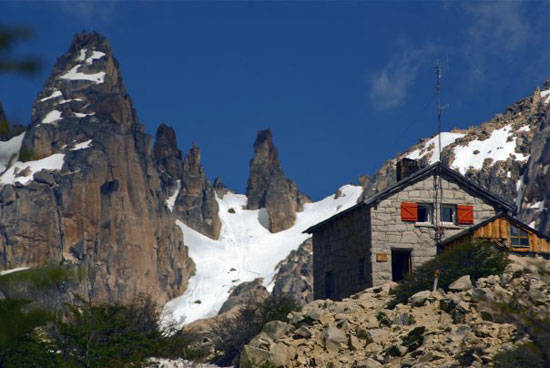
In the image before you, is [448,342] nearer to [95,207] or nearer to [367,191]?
[95,207]

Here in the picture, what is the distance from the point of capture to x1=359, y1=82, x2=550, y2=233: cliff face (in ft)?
410

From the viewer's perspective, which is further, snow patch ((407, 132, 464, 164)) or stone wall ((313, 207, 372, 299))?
snow patch ((407, 132, 464, 164))

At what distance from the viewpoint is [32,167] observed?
156125mm

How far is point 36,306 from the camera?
594 cm

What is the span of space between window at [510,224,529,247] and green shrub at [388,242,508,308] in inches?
94.9

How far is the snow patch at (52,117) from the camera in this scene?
162 meters

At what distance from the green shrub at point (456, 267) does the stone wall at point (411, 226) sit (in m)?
2.73

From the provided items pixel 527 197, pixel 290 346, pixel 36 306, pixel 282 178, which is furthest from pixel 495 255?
pixel 282 178

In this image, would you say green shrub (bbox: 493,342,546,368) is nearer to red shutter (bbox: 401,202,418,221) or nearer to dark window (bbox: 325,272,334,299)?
red shutter (bbox: 401,202,418,221)

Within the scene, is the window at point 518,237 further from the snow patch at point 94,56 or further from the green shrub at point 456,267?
the snow patch at point 94,56

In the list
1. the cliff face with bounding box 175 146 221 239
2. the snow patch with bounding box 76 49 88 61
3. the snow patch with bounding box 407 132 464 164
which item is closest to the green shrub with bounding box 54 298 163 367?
the snow patch with bounding box 407 132 464 164

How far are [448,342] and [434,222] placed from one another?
12.5 m

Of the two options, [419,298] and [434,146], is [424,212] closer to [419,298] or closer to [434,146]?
[419,298]

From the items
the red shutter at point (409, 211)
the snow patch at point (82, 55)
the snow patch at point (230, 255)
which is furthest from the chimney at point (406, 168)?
the snow patch at point (82, 55)
